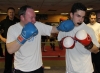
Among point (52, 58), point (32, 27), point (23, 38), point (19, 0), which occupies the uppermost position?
point (19, 0)

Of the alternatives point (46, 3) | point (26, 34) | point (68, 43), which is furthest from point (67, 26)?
point (46, 3)

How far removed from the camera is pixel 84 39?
1753 mm

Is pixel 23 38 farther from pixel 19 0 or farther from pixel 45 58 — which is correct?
pixel 19 0

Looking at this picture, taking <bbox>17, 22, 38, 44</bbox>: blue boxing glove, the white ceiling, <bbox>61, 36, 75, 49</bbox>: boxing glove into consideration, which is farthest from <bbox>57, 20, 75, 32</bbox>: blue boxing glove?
the white ceiling

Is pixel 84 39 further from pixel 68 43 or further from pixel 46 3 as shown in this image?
pixel 46 3

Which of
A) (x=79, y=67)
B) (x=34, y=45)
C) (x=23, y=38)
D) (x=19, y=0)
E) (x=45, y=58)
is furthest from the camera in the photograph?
(x=19, y=0)

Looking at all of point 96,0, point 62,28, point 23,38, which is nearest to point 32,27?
point 23,38

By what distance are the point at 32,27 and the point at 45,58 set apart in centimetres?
420

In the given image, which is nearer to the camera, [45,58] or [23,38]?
[23,38]

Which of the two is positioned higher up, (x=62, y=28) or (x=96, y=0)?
(x=96, y=0)

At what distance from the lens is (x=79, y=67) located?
6.01ft

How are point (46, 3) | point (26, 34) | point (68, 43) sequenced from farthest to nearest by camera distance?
1. point (46, 3)
2. point (68, 43)
3. point (26, 34)

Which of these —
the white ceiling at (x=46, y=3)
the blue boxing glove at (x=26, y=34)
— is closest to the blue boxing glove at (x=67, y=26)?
the blue boxing glove at (x=26, y=34)

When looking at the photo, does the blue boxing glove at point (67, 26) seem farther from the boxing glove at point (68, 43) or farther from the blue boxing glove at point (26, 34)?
the blue boxing glove at point (26, 34)
